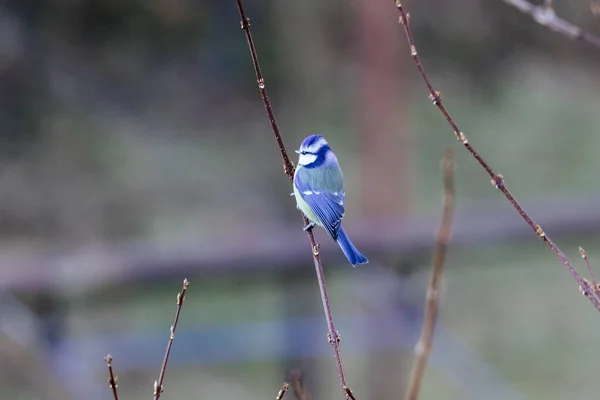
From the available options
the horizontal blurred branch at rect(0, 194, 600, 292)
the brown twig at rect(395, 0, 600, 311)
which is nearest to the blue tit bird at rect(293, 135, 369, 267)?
the brown twig at rect(395, 0, 600, 311)

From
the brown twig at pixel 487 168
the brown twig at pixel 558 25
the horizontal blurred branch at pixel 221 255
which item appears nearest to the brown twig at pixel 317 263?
the brown twig at pixel 487 168

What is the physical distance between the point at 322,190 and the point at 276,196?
2629mm

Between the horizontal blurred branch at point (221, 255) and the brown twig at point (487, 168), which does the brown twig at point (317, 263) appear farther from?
the horizontal blurred branch at point (221, 255)

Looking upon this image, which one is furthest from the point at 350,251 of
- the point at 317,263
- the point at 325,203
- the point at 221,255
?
the point at 221,255

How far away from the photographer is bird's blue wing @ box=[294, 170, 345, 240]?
2.91 feet

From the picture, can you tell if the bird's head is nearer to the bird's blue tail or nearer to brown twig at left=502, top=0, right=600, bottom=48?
the bird's blue tail

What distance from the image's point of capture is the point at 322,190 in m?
0.92

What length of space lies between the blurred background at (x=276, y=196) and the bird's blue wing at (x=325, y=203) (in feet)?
2.33

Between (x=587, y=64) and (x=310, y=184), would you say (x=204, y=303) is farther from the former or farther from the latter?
(x=587, y=64)

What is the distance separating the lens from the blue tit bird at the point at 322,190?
34.7 inches

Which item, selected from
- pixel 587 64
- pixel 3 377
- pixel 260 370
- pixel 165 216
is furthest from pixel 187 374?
pixel 587 64

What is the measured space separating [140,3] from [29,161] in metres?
0.98

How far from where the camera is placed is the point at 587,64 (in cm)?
431

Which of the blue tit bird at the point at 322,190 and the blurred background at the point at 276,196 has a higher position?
the blurred background at the point at 276,196
